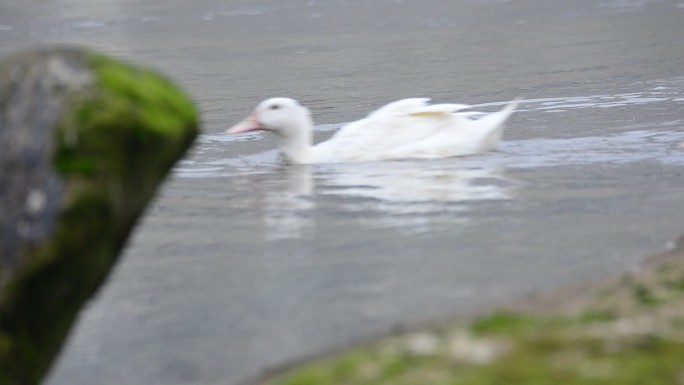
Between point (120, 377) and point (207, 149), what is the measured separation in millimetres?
5989

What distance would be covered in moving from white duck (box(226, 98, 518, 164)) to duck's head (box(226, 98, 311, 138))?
0.02 metres

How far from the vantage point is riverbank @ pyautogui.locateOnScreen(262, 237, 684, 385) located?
420cm

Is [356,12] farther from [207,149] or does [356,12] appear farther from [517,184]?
[517,184]

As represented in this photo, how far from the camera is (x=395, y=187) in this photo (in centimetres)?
895

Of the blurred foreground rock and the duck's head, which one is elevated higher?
the blurred foreground rock

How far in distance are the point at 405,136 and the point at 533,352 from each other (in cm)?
605

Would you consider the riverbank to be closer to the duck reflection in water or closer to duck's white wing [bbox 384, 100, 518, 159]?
the duck reflection in water

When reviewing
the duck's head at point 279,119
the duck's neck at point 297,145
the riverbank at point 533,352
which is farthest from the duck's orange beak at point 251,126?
the riverbank at point 533,352

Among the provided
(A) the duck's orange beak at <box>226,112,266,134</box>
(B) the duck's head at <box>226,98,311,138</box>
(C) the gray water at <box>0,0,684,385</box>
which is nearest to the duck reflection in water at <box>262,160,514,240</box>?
(C) the gray water at <box>0,0,684,385</box>

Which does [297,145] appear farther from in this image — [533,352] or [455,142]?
[533,352]

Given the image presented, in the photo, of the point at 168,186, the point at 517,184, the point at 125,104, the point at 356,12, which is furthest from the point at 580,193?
the point at 356,12

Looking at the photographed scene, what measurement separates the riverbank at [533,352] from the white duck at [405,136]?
498cm

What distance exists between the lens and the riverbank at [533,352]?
4.20 m

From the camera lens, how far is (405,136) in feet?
33.9
